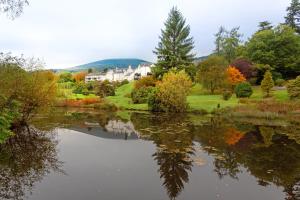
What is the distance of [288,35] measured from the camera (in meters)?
54.0

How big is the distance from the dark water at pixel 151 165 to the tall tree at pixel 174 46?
115ft

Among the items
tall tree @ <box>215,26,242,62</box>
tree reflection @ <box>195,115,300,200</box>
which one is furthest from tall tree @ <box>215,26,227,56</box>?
tree reflection @ <box>195,115,300,200</box>

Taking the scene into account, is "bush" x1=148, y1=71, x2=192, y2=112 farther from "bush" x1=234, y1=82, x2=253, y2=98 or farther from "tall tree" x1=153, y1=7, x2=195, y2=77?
"tall tree" x1=153, y1=7, x2=195, y2=77

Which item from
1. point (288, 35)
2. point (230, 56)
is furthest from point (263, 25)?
point (288, 35)

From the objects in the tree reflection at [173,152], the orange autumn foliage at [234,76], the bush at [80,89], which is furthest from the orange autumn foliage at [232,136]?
the bush at [80,89]

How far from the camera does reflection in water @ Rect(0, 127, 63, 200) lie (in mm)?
11703

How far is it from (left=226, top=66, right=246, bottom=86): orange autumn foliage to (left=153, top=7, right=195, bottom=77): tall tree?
1288 centimetres

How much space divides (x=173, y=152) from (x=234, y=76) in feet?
108

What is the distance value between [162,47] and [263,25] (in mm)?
27581

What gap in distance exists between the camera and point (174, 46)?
6175 cm

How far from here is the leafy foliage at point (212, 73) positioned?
46469 mm

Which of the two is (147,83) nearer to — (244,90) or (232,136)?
(244,90)

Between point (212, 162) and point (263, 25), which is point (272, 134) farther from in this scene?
point (263, 25)

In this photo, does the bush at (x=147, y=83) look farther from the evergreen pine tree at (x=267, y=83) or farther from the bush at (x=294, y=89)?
the bush at (x=294, y=89)
